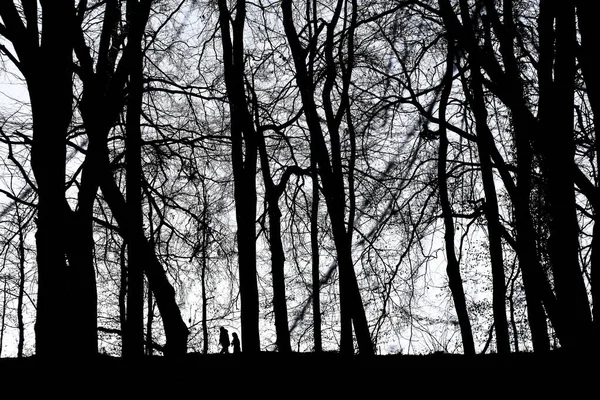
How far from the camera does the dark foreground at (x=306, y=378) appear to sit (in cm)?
715

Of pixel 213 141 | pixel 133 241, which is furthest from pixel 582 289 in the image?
pixel 213 141

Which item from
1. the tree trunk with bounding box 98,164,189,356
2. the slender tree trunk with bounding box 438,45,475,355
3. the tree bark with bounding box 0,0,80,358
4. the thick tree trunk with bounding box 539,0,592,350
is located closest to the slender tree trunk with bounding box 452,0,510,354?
the slender tree trunk with bounding box 438,45,475,355

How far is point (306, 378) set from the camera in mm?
7898

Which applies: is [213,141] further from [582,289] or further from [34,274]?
[34,274]

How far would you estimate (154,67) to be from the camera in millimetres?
13859

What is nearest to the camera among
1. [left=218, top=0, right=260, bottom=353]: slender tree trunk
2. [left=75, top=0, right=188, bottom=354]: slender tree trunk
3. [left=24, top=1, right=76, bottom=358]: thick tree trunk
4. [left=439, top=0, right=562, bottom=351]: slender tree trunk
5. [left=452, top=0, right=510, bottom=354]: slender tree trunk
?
[left=24, top=1, right=76, bottom=358]: thick tree trunk

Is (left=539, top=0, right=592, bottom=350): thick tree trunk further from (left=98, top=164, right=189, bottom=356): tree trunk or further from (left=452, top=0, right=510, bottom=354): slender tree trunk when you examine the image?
(left=98, top=164, right=189, bottom=356): tree trunk

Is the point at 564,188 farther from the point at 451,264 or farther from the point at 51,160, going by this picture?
the point at 451,264

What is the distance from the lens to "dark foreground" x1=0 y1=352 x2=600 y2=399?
7.15 metres

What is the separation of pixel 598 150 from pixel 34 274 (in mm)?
18565

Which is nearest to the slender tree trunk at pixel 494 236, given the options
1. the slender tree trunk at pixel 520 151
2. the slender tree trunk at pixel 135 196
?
the slender tree trunk at pixel 520 151

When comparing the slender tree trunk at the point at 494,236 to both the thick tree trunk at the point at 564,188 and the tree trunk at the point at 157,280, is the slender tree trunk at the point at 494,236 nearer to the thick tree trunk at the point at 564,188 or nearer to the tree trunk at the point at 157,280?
the thick tree trunk at the point at 564,188

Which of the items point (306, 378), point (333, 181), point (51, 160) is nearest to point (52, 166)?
point (51, 160)

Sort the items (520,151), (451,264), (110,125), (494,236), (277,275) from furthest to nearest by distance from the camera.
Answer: (277,275) → (451,264) → (494,236) → (110,125) → (520,151)
